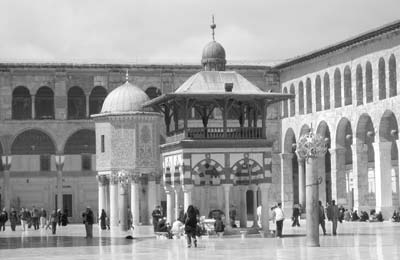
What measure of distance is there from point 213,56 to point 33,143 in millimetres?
26751

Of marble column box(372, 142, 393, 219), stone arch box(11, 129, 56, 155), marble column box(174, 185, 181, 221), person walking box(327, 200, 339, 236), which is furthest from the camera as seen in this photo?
stone arch box(11, 129, 56, 155)

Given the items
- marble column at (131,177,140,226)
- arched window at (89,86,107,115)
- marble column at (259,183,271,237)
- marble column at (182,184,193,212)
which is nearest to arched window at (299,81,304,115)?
arched window at (89,86,107,115)

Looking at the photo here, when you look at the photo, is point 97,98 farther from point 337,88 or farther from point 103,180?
point 337,88

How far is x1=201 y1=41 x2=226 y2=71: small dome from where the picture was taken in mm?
38031

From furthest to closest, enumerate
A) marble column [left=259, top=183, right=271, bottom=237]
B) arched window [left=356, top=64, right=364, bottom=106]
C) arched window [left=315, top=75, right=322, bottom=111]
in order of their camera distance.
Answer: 1. arched window [left=315, top=75, right=322, bottom=111]
2. arched window [left=356, top=64, right=364, bottom=106]
3. marble column [left=259, top=183, right=271, bottom=237]

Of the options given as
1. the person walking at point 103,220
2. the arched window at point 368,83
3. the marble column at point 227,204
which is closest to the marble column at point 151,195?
the person walking at point 103,220

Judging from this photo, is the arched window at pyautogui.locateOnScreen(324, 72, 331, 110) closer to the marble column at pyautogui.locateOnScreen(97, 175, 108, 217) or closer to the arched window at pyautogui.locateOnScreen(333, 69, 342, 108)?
the arched window at pyautogui.locateOnScreen(333, 69, 342, 108)

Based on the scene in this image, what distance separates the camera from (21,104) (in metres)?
61.3

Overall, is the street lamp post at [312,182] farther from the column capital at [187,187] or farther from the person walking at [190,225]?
the column capital at [187,187]

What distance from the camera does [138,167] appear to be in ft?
162

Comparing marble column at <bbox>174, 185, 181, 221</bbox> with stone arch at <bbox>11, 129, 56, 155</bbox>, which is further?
stone arch at <bbox>11, 129, 56, 155</bbox>

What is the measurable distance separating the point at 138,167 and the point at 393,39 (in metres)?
14.2

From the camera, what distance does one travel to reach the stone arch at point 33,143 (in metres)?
61.7

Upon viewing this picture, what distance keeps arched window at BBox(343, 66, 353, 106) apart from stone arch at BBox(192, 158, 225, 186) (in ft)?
60.4
